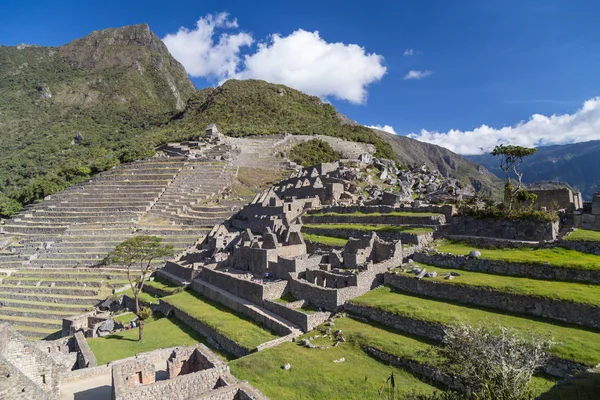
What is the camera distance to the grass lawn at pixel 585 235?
1477 centimetres

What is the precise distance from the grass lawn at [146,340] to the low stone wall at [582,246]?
47.2ft

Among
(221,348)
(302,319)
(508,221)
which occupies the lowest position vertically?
(221,348)

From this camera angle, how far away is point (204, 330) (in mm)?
17422

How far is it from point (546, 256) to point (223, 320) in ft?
44.5

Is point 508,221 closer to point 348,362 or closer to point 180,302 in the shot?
point 348,362

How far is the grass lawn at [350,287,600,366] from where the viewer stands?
9.57 meters

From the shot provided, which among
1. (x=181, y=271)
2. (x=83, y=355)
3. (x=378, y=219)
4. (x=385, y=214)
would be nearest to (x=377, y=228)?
(x=378, y=219)

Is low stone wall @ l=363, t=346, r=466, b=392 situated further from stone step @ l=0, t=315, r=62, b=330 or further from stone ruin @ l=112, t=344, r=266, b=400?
stone step @ l=0, t=315, r=62, b=330

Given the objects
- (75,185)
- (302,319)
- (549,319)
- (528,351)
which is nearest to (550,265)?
(549,319)

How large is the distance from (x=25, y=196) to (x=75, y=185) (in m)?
9.29

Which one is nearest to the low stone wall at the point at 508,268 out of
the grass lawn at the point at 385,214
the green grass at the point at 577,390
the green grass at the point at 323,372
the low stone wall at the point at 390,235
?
the low stone wall at the point at 390,235

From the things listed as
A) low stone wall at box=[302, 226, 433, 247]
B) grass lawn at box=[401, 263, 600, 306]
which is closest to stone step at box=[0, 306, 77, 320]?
low stone wall at box=[302, 226, 433, 247]

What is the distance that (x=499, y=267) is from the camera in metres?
14.9

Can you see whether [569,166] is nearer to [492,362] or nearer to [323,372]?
Result: [323,372]
